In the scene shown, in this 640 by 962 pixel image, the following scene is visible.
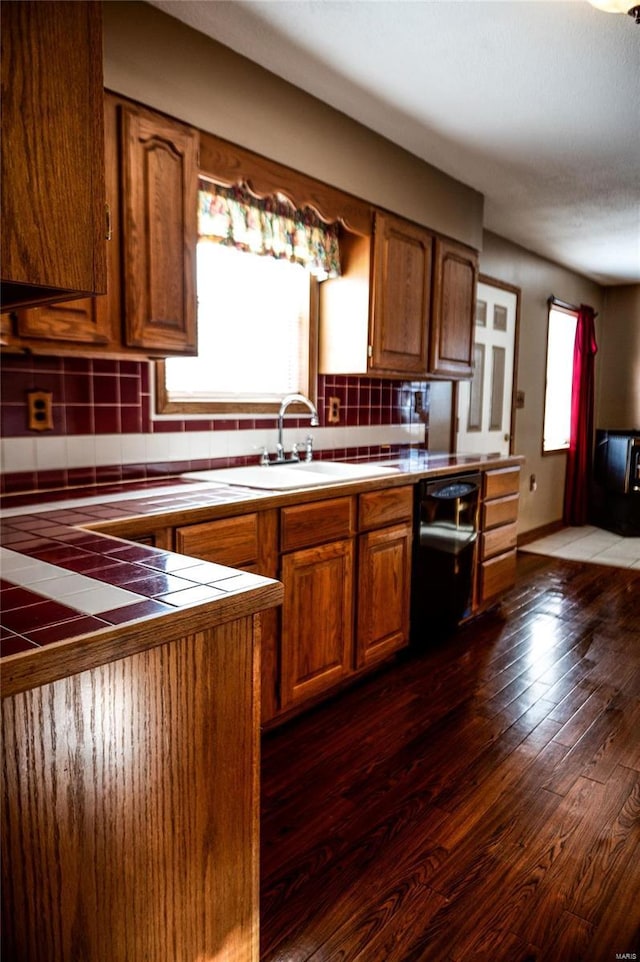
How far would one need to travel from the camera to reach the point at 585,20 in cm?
211

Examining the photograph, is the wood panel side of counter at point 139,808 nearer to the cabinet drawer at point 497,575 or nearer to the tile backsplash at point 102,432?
the tile backsplash at point 102,432

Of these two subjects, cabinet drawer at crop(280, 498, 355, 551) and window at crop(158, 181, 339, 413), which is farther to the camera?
window at crop(158, 181, 339, 413)

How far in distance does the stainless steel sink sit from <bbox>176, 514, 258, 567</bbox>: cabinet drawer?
21 cm

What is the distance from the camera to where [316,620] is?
2414mm

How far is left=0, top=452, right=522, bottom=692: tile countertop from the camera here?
2.90ft

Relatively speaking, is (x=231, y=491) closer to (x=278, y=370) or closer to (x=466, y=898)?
(x=278, y=370)

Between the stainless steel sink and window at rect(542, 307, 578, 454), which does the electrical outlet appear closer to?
the stainless steel sink

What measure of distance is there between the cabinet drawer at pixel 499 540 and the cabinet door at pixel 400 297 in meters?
0.99

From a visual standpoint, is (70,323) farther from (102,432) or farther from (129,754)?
(129,754)

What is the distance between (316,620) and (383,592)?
1.54ft

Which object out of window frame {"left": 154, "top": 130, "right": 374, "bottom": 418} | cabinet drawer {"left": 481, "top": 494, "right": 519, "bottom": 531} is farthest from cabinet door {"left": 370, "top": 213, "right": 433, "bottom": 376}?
cabinet drawer {"left": 481, "top": 494, "right": 519, "bottom": 531}

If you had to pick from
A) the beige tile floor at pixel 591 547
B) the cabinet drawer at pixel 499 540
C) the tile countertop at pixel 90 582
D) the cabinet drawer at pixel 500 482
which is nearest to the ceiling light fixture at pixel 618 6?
the tile countertop at pixel 90 582

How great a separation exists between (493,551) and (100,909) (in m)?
3.02

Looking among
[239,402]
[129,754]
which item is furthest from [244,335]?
[129,754]
